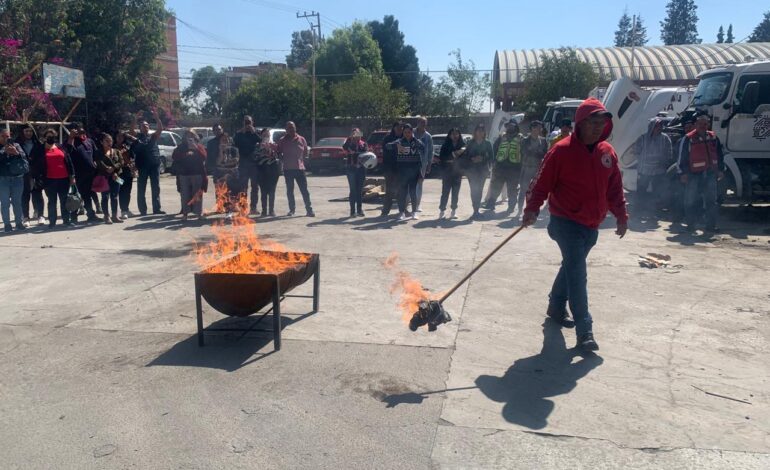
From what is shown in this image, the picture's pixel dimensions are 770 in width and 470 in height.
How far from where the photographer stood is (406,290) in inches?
286

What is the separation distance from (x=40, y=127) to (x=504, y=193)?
12.4 meters

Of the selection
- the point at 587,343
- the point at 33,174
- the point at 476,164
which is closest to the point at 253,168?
the point at 33,174

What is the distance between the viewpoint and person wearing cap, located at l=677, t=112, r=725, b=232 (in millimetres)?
10648

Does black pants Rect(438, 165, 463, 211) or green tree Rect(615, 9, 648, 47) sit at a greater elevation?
green tree Rect(615, 9, 648, 47)

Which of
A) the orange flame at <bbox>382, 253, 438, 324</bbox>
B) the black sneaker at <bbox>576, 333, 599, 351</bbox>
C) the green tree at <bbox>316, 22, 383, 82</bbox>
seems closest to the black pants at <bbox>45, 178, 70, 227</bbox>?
the orange flame at <bbox>382, 253, 438, 324</bbox>

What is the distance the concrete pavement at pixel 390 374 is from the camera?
3865mm

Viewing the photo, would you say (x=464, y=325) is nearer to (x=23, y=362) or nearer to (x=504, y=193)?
(x=23, y=362)

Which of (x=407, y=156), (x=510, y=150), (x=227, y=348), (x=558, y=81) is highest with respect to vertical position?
(x=558, y=81)

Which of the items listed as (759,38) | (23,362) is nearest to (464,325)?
(23,362)

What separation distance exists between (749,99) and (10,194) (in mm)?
13359

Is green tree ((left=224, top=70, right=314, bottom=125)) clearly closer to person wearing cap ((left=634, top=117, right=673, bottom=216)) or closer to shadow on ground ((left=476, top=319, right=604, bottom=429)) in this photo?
person wearing cap ((left=634, top=117, right=673, bottom=216))

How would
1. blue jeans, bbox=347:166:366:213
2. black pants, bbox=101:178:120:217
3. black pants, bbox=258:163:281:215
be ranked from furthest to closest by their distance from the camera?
black pants, bbox=258:163:281:215, blue jeans, bbox=347:166:366:213, black pants, bbox=101:178:120:217

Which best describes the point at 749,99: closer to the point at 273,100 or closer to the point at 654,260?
the point at 654,260

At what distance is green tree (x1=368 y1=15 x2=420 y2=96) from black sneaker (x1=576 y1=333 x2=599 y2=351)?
53.5m
